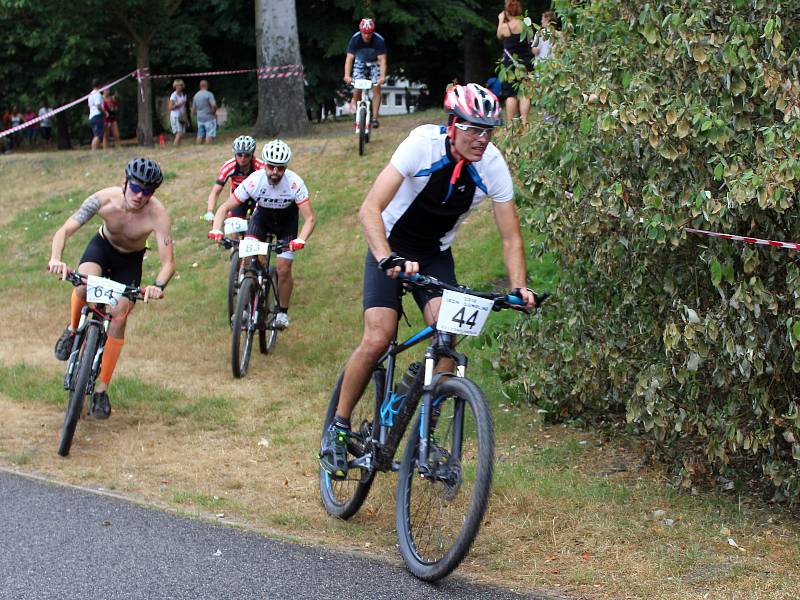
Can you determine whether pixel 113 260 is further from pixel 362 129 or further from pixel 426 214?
pixel 362 129

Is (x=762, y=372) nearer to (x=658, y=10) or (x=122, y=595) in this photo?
(x=658, y=10)

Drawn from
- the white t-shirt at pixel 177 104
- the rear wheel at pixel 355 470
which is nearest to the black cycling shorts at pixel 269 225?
the rear wheel at pixel 355 470

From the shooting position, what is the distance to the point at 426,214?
20.3 ft

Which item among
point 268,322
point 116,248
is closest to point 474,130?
point 116,248

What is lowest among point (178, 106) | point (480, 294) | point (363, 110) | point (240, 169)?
point (480, 294)

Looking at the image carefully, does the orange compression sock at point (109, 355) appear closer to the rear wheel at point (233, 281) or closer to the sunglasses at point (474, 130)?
the rear wheel at point (233, 281)

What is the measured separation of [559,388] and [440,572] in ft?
10.1

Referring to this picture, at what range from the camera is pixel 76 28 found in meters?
27.1

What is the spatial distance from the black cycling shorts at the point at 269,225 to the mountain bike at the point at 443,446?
5.88m

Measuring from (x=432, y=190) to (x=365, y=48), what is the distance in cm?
1218

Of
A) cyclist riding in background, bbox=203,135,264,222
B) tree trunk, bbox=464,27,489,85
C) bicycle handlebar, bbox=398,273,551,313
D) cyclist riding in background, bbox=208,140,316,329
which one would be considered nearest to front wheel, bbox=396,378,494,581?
bicycle handlebar, bbox=398,273,551,313

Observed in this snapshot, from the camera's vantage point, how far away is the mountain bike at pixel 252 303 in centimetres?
1084

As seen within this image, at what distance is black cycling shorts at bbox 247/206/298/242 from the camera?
11.7 m

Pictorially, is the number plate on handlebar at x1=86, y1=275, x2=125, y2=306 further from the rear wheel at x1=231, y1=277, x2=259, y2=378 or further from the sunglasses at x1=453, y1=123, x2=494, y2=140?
the sunglasses at x1=453, y1=123, x2=494, y2=140
